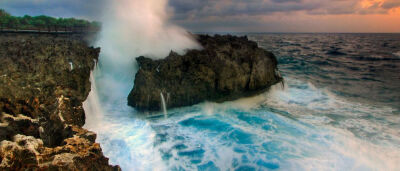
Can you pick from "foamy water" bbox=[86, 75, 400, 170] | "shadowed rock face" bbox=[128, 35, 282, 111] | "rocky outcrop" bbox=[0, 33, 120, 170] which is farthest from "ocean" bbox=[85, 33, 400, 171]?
"rocky outcrop" bbox=[0, 33, 120, 170]

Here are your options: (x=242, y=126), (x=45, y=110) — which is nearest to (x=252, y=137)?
(x=242, y=126)

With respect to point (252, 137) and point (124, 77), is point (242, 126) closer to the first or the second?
point (252, 137)

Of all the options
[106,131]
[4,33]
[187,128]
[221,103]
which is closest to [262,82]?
[221,103]

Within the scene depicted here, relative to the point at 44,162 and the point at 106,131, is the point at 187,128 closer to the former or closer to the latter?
the point at 106,131

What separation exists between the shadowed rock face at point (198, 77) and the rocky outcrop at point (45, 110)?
246 cm

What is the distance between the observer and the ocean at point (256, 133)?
6.13 m

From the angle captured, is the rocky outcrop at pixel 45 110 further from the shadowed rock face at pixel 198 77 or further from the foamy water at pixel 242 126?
the shadowed rock face at pixel 198 77

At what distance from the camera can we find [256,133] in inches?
310

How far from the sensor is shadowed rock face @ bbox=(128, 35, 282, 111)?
937cm

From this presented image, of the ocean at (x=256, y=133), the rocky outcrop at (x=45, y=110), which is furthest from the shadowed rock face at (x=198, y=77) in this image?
the rocky outcrop at (x=45, y=110)

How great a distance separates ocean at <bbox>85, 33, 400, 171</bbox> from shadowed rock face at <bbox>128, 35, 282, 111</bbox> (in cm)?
49

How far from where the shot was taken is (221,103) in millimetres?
10578

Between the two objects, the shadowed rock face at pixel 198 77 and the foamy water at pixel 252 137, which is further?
the shadowed rock face at pixel 198 77

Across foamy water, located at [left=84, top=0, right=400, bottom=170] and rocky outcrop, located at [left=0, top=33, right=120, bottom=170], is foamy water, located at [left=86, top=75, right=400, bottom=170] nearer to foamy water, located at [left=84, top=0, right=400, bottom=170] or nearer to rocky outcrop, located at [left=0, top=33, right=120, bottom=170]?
foamy water, located at [left=84, top=0, right=400, bottom=170]
